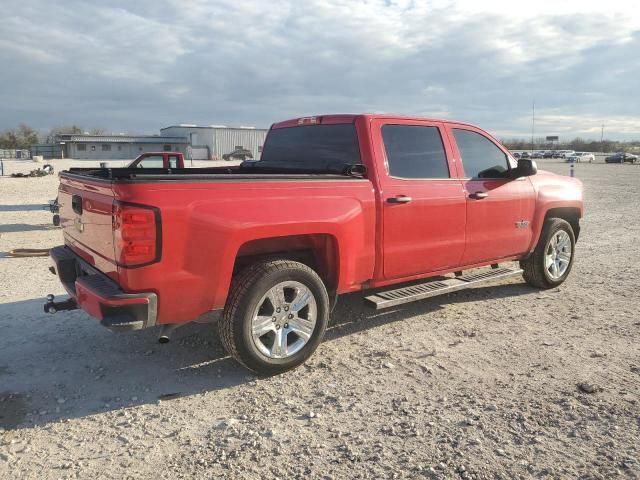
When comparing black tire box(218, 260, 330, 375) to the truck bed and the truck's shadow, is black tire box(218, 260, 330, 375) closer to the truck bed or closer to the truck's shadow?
the truck's shadow

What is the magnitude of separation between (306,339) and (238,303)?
675 mm

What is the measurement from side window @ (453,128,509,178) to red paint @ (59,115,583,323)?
88 mm

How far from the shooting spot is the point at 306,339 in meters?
3.96

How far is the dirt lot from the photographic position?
2.79m

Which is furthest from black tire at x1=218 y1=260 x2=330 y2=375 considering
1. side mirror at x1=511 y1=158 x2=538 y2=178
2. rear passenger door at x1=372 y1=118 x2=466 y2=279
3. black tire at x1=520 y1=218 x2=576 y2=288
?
black tire at x1=520 y1=218 x2=576 y2=288

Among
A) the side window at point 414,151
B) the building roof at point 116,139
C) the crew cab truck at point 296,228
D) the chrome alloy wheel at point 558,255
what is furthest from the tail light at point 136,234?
the building roof at point 116,139

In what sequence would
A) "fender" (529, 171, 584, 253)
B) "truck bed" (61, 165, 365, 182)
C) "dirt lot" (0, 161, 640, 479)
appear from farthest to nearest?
"fender" (529, 171, 584, 253)
"truck bed" (61, 165, 365, 182)
"dirt lot" (0, 161, 640, 479)

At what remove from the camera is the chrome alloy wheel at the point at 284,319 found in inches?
147

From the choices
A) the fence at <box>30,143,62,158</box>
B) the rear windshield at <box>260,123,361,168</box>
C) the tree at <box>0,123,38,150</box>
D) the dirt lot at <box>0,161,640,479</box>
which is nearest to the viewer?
the dirt lot at <box>0,161,640,479</box>

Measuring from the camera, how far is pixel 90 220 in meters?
3.66

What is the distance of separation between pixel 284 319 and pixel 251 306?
0.34 metres

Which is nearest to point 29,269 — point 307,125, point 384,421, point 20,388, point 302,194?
point 20,388

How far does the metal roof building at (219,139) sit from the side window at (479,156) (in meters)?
65.3

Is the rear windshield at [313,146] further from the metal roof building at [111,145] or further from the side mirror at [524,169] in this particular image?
the metal roof building at [111,145]
